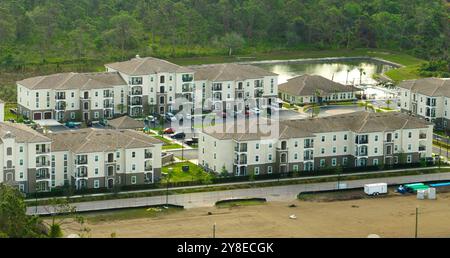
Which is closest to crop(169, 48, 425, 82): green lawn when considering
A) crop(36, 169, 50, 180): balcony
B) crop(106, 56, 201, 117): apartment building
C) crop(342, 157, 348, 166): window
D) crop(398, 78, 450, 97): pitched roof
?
crop(398, 78, 450, 97): pitched roof

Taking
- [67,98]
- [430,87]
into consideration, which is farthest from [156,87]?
[430,87]

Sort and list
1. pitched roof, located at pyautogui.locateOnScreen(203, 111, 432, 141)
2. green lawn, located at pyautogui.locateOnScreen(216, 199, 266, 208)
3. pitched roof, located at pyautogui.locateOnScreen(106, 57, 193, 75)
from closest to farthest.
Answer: green lawn, located at pyautogui.locateOnScreen(216, 199, 266, 208), pitched roof, located at pyautogui.locateOnScreen(203, 111, 432, 141), pitched roof, located at pyautogui.locateOnScreen(106, 57, 193, 75)

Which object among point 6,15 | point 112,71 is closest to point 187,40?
point 6,15

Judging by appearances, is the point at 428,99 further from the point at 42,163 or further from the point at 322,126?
the point at 42,163

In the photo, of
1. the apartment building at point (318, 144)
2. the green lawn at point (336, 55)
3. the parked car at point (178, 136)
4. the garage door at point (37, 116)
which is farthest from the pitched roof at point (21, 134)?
the green lawn at point (336, 55)

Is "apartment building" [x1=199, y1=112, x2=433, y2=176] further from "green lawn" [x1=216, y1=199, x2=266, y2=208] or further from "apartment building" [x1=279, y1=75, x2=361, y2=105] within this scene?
"apartment building" [x1=279, y1=75, x2=361, y2=105]

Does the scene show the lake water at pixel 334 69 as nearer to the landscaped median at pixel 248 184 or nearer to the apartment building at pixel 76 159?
the landscaped median at pixel 248 184
